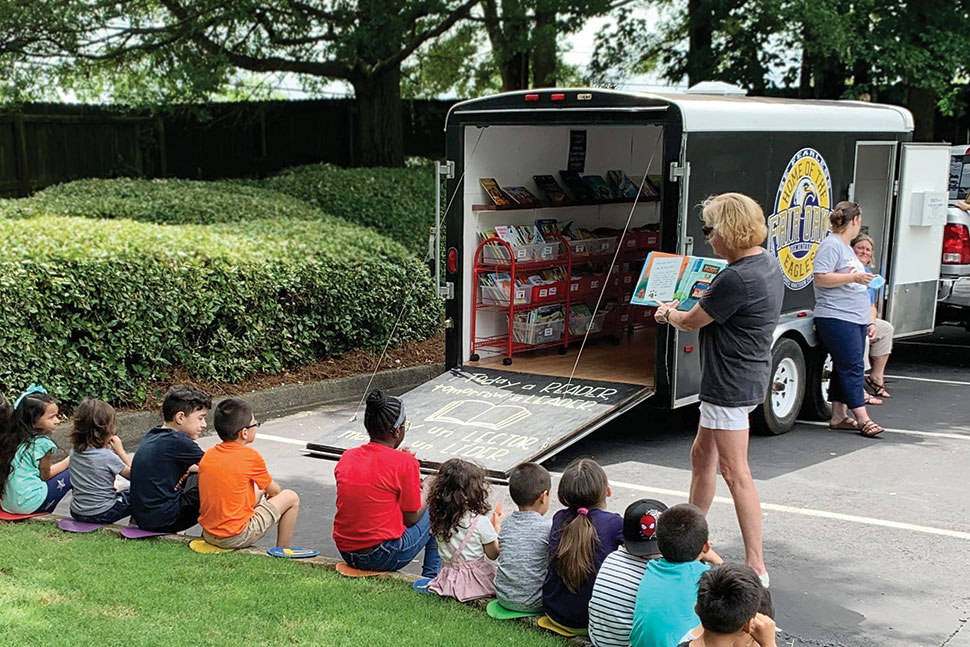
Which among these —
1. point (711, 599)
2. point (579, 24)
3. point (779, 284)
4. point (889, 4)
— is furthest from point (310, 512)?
point (889, 4)

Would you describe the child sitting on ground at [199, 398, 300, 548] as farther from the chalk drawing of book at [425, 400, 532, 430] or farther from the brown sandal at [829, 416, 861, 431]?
the brown sandal at [829, 416, 861, 431]

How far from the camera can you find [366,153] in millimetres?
18547

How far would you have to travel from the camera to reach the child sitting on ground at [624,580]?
171 inches

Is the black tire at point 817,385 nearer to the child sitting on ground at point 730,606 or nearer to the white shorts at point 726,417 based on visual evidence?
the white shorts at point 726,417

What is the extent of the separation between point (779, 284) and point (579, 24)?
37.0 feet

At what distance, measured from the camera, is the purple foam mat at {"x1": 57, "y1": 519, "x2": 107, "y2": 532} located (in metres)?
5.96

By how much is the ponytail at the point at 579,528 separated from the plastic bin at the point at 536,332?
488 centimetres

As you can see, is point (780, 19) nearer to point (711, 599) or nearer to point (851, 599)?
point (851, 599)

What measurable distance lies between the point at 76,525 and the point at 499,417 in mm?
3088

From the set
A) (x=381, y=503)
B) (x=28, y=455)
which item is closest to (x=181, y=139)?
(x=28, y=455)

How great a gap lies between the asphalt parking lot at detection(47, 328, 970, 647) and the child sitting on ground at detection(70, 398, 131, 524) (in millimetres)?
887

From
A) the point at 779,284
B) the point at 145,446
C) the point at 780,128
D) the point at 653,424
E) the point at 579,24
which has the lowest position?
the point at 653,424

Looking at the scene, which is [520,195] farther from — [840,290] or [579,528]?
[579,528]

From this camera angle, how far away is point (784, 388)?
8.88 meters
